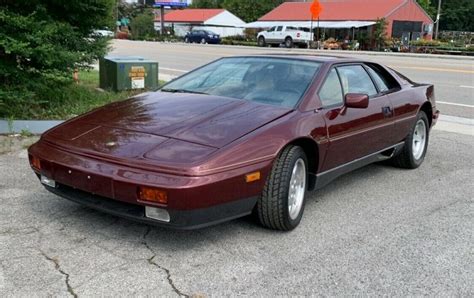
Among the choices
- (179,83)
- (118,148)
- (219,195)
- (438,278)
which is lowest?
(438,278)

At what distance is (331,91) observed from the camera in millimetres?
4809

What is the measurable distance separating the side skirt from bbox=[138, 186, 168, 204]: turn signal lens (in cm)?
156

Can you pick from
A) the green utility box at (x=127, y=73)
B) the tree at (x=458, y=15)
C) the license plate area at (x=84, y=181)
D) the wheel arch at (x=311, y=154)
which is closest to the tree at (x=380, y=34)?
the green utility box at (x=127, y=73)

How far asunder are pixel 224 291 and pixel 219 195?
0.62 m

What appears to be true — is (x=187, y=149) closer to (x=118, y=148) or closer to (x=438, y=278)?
(x=118, y=148)

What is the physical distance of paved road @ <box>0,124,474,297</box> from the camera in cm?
333

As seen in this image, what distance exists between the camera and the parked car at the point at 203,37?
5597cm

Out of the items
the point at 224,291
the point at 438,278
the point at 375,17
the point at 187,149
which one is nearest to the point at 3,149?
the point at 187,149

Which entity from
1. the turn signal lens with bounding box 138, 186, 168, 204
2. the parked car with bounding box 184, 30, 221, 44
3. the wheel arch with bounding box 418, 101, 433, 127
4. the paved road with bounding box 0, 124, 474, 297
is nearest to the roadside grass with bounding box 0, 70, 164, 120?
the paved road with bounding box 0, 124, 474, 297

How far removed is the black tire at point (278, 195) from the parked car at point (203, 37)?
174 ft

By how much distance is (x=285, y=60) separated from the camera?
16.7 feet

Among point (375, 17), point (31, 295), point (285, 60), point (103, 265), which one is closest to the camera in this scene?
point (31, 295)

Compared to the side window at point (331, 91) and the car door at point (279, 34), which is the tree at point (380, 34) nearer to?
the car door at point (279, 34)

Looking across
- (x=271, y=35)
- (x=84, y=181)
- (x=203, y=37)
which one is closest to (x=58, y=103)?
(x=84, y=181)
